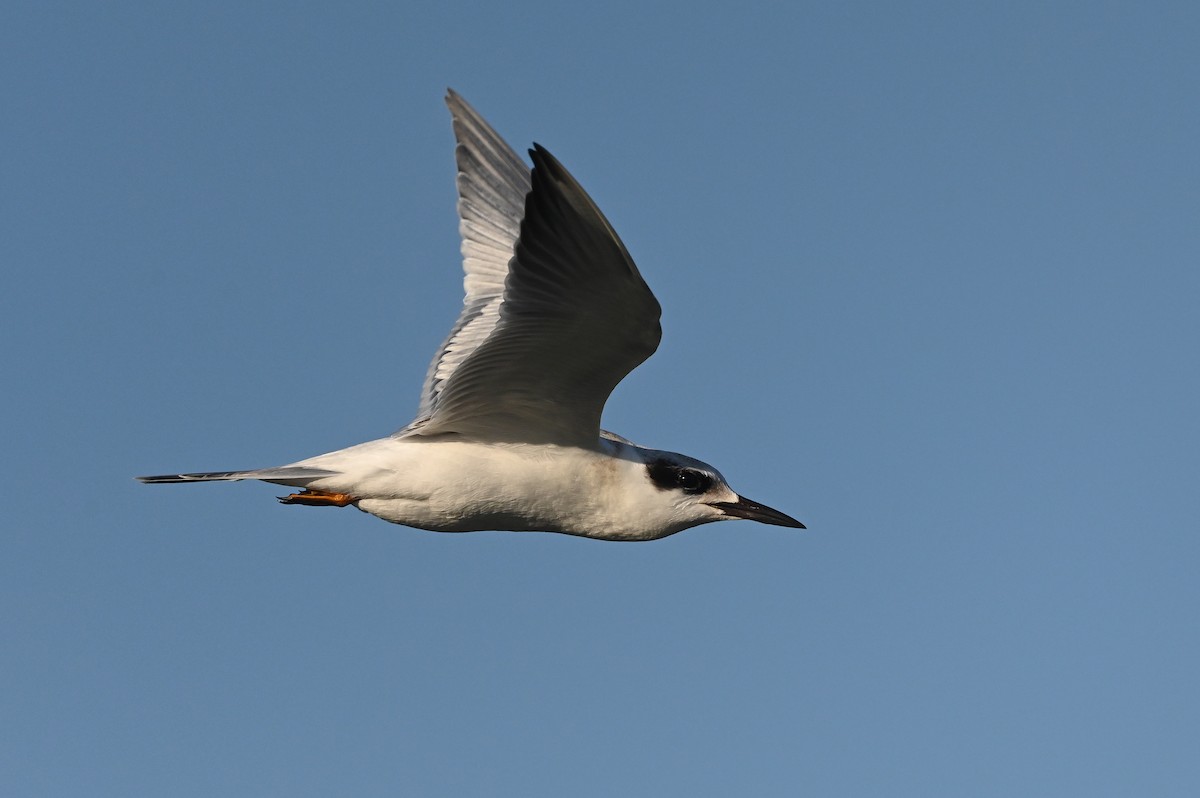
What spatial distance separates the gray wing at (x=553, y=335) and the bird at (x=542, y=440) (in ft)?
0.03

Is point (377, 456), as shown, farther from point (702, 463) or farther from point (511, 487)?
point (702, 463)

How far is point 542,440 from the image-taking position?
10.9 m

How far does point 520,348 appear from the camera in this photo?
996 cm

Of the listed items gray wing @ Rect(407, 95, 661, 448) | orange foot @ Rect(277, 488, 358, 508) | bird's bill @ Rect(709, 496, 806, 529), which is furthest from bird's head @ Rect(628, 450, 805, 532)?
orange foot @ Rect(277, 488, 358, 508)

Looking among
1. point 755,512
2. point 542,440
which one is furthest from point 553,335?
point 755,512

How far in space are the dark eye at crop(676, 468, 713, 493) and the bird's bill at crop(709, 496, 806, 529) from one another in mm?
180

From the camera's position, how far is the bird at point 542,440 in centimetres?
923

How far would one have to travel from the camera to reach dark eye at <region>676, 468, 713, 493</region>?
1124 cm

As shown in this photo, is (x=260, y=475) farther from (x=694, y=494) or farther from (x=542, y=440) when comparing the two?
(x=694, y=494)

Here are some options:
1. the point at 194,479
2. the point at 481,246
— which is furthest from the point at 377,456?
the point at 481,246

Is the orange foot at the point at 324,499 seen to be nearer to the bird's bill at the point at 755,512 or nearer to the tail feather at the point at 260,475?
the tail feather at the point at 260,475

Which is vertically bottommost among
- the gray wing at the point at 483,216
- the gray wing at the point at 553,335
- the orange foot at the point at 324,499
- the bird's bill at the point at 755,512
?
the orange foot at the point at 324,499

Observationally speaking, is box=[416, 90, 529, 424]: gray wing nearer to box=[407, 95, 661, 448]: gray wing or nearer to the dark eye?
box=[407, 95, 661, 448]: gray wing

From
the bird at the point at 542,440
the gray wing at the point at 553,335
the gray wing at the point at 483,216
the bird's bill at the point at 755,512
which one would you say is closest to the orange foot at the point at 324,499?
the bird at the point at 542,440
